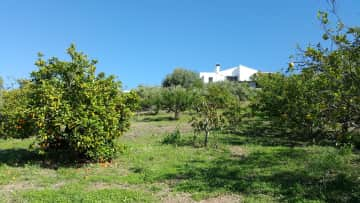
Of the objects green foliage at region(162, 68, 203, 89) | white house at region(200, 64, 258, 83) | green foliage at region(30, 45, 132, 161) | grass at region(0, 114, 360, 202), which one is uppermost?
white house at region(200, 64, 258, 83)

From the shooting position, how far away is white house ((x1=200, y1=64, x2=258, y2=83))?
59094mm

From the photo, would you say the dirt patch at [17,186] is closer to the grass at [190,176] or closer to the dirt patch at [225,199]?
the grass at [190,176]

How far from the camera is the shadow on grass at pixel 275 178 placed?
5.56 m

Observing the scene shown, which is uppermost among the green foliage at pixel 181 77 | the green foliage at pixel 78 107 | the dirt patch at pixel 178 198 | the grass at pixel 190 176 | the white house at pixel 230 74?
the white house at pixel 230 74

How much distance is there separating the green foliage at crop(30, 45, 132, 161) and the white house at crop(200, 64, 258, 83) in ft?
167

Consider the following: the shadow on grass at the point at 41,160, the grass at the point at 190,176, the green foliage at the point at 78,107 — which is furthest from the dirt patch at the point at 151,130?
the green foliage at the point at 78,107

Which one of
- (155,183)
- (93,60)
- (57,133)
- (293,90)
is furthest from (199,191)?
(293,90)

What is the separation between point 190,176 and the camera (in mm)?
6734

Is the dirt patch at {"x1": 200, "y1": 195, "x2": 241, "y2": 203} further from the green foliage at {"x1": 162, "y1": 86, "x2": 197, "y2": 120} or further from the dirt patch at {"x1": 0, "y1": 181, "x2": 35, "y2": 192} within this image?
the green foliage at {"x1": 162, "y1": 86, "x2": 197, "y2": 120}

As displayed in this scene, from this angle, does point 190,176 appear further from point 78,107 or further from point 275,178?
point 78,107

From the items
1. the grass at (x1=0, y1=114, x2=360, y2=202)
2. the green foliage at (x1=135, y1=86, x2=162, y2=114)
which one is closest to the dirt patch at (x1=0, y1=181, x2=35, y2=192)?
the grass at (x1=0, y1=114, x2=360, y2=202)

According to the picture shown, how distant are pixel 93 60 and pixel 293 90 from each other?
6717 mm

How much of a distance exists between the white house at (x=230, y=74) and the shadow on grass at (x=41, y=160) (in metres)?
50.5

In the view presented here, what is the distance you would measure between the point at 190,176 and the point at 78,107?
9.97ft
